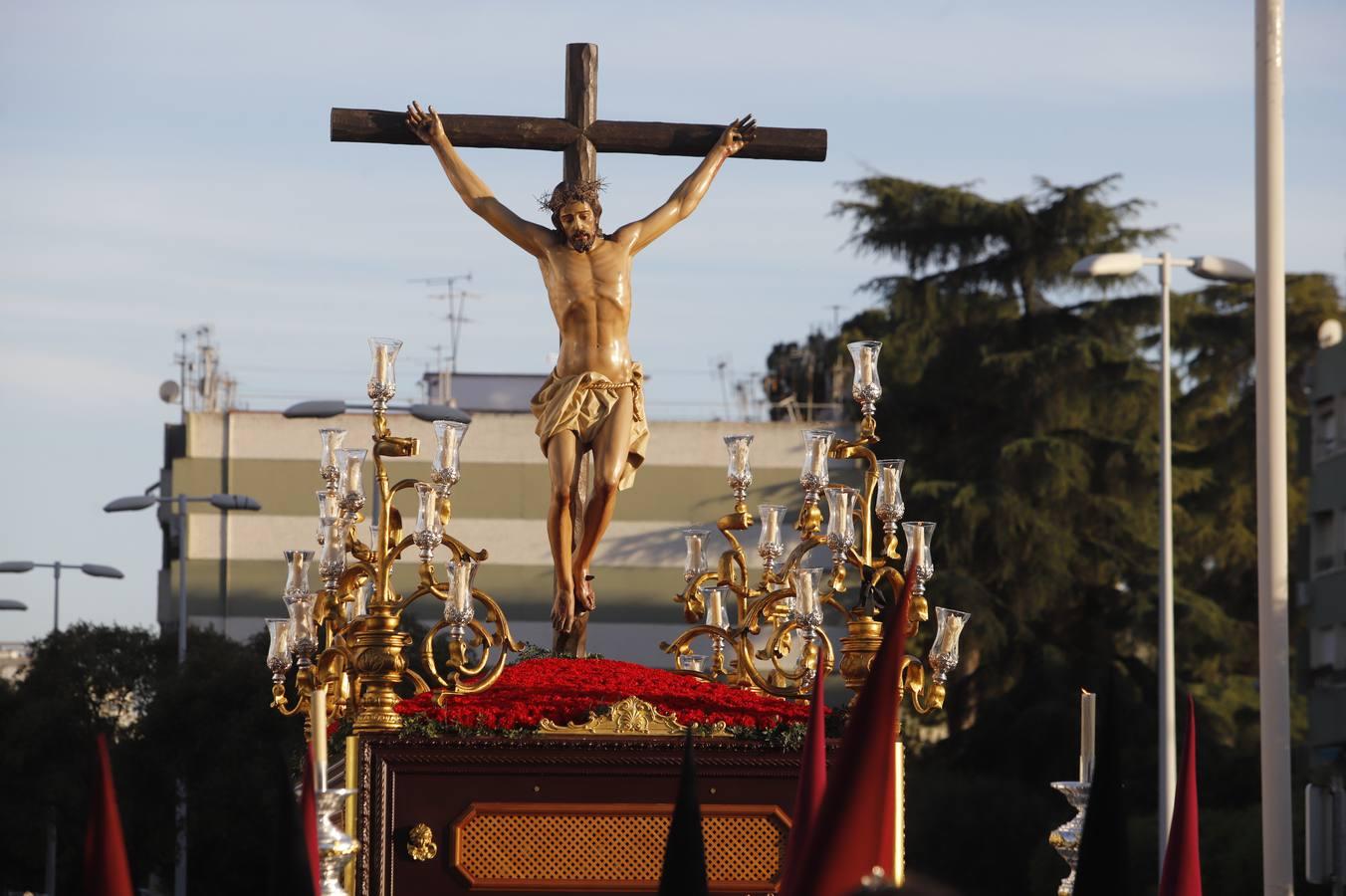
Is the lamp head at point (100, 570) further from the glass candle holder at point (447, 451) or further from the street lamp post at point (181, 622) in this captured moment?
the glass candle holder at point (447, 451)

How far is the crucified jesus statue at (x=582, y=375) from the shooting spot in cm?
1200

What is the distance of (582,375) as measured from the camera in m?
12.0

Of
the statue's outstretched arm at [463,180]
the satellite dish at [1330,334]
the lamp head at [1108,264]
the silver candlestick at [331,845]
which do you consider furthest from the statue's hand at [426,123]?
the satellite dish at [1330,334]

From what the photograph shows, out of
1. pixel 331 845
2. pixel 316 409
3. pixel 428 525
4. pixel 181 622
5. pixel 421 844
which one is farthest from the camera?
pixel 181 622

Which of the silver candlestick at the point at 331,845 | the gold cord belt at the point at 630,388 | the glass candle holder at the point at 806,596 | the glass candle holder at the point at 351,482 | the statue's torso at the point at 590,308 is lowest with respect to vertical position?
the silver candlestick at the point at 331,845

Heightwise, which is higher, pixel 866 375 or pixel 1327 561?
pixel 866 375

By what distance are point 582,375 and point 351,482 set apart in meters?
1.79

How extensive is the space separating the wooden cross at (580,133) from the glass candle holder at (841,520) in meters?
2.57

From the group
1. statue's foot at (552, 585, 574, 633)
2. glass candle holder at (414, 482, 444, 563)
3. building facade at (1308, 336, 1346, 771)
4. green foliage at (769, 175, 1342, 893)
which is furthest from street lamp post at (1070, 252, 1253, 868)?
glass candle holder at (414, 482, 444, 563)

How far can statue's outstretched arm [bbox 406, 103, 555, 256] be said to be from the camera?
12266 millimetres

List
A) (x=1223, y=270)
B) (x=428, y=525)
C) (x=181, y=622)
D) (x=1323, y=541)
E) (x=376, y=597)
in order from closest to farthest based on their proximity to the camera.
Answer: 1. (x=428, y=525)
2. (x=376, y=597)
3. (x=1223, y=270)
4. (x=181, y=622)
5. (x=1323, y=541)

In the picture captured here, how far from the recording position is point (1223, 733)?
123 ft

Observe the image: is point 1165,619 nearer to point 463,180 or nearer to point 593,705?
point 463,180

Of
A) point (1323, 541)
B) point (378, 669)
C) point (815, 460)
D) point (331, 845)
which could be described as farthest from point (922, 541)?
point (1323, 541)
